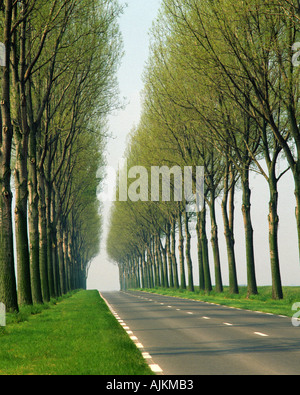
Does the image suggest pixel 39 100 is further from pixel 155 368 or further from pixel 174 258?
pixel 174 258

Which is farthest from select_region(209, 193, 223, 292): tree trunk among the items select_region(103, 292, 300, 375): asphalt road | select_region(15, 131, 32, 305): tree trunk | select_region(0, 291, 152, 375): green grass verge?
select_region(0, 291, 152, 375): green grass verge

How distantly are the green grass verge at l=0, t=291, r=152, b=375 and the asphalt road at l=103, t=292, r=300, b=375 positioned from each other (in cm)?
57

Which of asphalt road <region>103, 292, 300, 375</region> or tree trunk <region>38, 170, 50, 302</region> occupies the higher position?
tree trunk <region>38, 170, 50, 302</region>

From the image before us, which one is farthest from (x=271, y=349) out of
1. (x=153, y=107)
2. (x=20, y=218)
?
(x=153, y=107)

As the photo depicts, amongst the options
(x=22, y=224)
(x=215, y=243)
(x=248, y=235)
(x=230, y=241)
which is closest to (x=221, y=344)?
(x=22, y=224)

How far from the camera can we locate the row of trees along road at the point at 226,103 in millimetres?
24953

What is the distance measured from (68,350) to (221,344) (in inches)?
142

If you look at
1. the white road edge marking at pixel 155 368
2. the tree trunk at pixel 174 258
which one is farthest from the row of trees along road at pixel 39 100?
the tree trunk at pixel 174 258

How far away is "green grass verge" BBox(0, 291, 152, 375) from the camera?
9.86 m

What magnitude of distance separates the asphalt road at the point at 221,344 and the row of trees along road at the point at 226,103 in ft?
31.0

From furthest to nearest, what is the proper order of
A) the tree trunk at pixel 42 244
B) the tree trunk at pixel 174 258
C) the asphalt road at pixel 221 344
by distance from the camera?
the tree trunk at pixel 174 258
the tree trunk at pixel 42 244
the asphalt road at pixel 221 344

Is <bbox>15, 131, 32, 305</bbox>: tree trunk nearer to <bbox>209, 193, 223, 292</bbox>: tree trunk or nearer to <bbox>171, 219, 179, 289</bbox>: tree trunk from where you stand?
<bbox>209, 193, 223, 292</bbox>: tree trunk

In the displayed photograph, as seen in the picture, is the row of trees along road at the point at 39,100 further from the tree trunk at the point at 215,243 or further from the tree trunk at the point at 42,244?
the tree trunk at the point at 215,243

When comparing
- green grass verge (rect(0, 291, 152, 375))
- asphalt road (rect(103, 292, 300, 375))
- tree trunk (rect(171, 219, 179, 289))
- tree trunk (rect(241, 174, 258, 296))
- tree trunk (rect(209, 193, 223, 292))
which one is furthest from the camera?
tree trunk (rect(171, 219, 179, 289))
